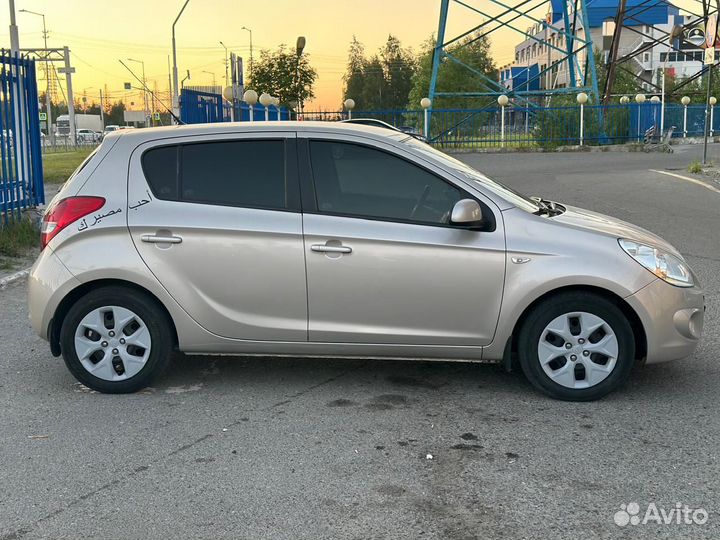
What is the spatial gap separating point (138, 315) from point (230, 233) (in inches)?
31.0

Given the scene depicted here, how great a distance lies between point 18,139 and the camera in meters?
11.1

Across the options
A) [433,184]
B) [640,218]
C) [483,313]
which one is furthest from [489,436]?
[640,218]

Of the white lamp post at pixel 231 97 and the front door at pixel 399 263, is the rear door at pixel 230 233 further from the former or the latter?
the white lamp post at pixel 231 97

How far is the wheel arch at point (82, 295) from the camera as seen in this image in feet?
17.1

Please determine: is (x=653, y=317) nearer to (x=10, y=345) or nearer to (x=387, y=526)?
(x=387, y=526)

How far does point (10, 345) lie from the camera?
6.55 m

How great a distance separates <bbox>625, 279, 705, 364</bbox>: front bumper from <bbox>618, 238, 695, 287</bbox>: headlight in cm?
5

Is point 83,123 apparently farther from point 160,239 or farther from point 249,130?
point 160,239

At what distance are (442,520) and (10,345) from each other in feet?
14.3

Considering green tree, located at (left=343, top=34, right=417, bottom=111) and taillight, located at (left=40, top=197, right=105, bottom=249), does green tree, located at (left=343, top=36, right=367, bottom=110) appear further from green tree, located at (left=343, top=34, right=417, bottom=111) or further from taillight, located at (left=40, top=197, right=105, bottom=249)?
taillight, located at (left=40, top=197, right=105, bottom=249)

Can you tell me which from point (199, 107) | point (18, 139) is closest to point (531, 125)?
point (199, 107)

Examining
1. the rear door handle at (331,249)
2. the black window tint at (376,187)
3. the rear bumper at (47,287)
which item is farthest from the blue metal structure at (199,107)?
the rear door handle at (331,249)

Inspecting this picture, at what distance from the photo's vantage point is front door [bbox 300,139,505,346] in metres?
4.95

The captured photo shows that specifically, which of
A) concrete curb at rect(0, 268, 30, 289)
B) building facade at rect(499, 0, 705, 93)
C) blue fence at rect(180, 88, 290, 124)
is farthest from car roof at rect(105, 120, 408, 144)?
building facade at rect(499, 0, 705, 93)
